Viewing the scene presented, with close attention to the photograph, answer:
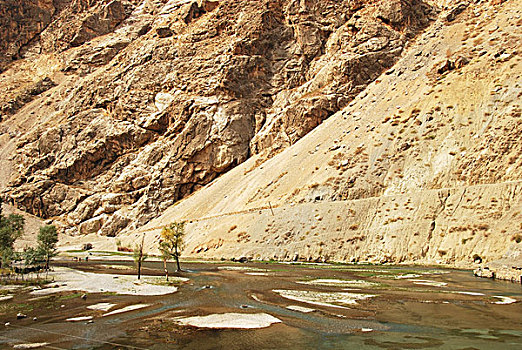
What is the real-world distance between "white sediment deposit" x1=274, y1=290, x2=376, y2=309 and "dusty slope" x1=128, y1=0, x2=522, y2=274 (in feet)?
49.4

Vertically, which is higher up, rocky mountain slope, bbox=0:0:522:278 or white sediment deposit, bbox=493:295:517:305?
rocky mountain slope, bbox=0:0:522:278

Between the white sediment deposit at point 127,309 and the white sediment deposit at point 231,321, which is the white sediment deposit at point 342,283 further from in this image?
the white sediment deposit at point 127,309

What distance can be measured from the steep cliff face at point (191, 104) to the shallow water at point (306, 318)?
5462 cm

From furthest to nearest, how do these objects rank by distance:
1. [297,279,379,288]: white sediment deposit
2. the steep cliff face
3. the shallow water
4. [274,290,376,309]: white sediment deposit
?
the steep cliff face, [297,279,379,288]: white sediment deposit, [274,290,376,309]: white sediment deposit, the shallow water

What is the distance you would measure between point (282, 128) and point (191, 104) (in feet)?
83.7

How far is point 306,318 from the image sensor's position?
53.7 ft

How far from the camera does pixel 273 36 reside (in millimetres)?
95000

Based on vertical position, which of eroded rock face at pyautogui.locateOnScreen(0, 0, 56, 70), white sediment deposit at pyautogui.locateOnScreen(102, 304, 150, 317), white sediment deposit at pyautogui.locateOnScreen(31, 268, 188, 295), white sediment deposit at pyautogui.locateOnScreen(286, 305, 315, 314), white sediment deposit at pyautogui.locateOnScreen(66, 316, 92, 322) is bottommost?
white sediment deposit at pyautogui.locateOnScreen(31, 268, 188, 295)

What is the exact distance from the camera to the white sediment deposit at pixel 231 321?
15.3 meters

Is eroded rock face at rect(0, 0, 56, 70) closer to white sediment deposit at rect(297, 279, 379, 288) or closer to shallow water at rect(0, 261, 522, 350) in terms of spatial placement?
shallow water at rect(0, 261, 522, 350)

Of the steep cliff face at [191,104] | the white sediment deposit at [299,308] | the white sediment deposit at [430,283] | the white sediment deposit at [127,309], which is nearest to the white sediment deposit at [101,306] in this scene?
the white sediment deposit at [127,309]

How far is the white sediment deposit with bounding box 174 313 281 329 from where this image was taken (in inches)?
603

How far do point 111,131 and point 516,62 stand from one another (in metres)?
86.1

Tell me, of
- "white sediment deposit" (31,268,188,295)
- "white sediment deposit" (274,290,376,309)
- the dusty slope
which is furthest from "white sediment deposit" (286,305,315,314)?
the dusty slope
